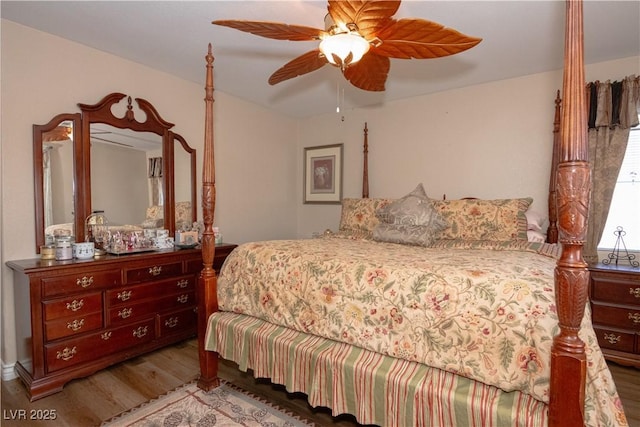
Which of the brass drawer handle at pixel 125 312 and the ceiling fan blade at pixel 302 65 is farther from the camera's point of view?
the brass drawer handle at pixel 125 312

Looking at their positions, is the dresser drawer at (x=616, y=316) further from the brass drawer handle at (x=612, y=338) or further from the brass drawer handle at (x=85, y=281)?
the brass drawer handle at (x=85, y=281)

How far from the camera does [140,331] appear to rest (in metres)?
2.52

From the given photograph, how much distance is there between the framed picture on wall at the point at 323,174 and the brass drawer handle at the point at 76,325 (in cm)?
290

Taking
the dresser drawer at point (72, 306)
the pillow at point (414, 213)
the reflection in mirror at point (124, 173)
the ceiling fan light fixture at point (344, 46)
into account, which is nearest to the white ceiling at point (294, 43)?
the ceiling fan light fixture at point (344, 46)

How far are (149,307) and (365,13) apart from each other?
98.3 inches

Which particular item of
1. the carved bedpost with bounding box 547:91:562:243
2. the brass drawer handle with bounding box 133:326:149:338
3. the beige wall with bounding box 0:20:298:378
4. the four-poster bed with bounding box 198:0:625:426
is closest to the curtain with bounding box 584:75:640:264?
the carved bedpost with bounding box 547:91:562:243

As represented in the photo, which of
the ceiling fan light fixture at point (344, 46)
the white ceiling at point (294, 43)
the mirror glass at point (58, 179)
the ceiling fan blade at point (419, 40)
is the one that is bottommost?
the mirror glass at point (58, 179)

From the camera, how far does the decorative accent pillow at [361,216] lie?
3185mm

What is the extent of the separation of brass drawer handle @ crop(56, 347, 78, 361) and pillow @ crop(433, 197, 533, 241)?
282 centimetres

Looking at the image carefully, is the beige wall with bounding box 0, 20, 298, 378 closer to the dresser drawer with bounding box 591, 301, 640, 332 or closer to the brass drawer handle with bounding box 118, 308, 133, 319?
the brass drawer handle with bounding box 118, 308, 133, 319

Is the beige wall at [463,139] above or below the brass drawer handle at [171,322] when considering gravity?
above

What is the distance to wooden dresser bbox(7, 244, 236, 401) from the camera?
2.04 m

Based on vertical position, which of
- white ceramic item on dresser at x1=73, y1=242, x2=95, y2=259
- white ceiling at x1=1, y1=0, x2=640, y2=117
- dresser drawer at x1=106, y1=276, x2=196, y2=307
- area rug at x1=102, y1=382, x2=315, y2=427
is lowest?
area rug at x1=102, y1=382, x2=315, y2=427

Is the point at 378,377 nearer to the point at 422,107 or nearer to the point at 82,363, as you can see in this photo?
the point at 82,363
